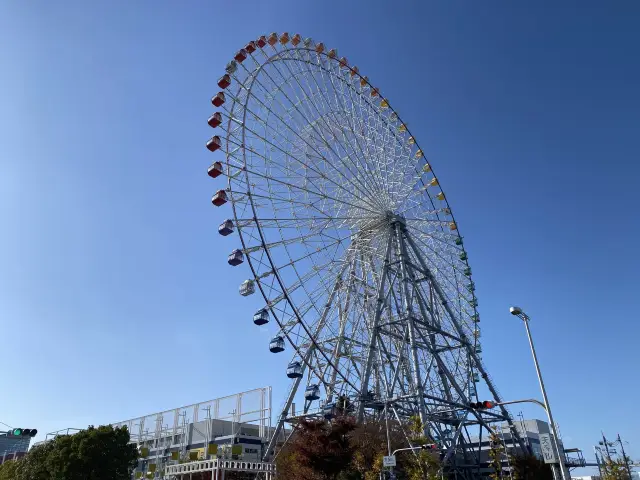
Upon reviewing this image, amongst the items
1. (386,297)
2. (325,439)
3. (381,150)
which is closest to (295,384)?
(386,297)

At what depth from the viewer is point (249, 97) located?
36375mm

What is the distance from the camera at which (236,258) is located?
35156mm

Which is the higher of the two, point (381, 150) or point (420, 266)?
point (381, 150)

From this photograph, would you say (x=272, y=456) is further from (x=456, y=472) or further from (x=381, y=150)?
(x=381, y=150)

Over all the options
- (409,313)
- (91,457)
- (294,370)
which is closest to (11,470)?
(91,457)

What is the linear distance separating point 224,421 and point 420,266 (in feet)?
114

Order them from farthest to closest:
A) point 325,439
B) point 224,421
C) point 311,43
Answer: point 224,421 → point 311,43 → point 325,439

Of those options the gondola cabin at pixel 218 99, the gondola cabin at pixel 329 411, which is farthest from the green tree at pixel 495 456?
the gondola cabin at pixel 218 99

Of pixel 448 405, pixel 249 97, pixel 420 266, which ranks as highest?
pixel 249 97

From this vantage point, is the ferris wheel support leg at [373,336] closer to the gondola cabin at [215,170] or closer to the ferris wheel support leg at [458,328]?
the ferris wheel support leg at [458,328]

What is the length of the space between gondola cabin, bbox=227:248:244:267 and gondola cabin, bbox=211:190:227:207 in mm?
3462

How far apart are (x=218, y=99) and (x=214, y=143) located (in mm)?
3238

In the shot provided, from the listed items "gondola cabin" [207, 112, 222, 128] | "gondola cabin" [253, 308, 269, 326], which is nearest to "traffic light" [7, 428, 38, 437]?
"gondola cabin" [253, 308, 269, 326]

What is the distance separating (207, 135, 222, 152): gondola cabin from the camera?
35438 mm
